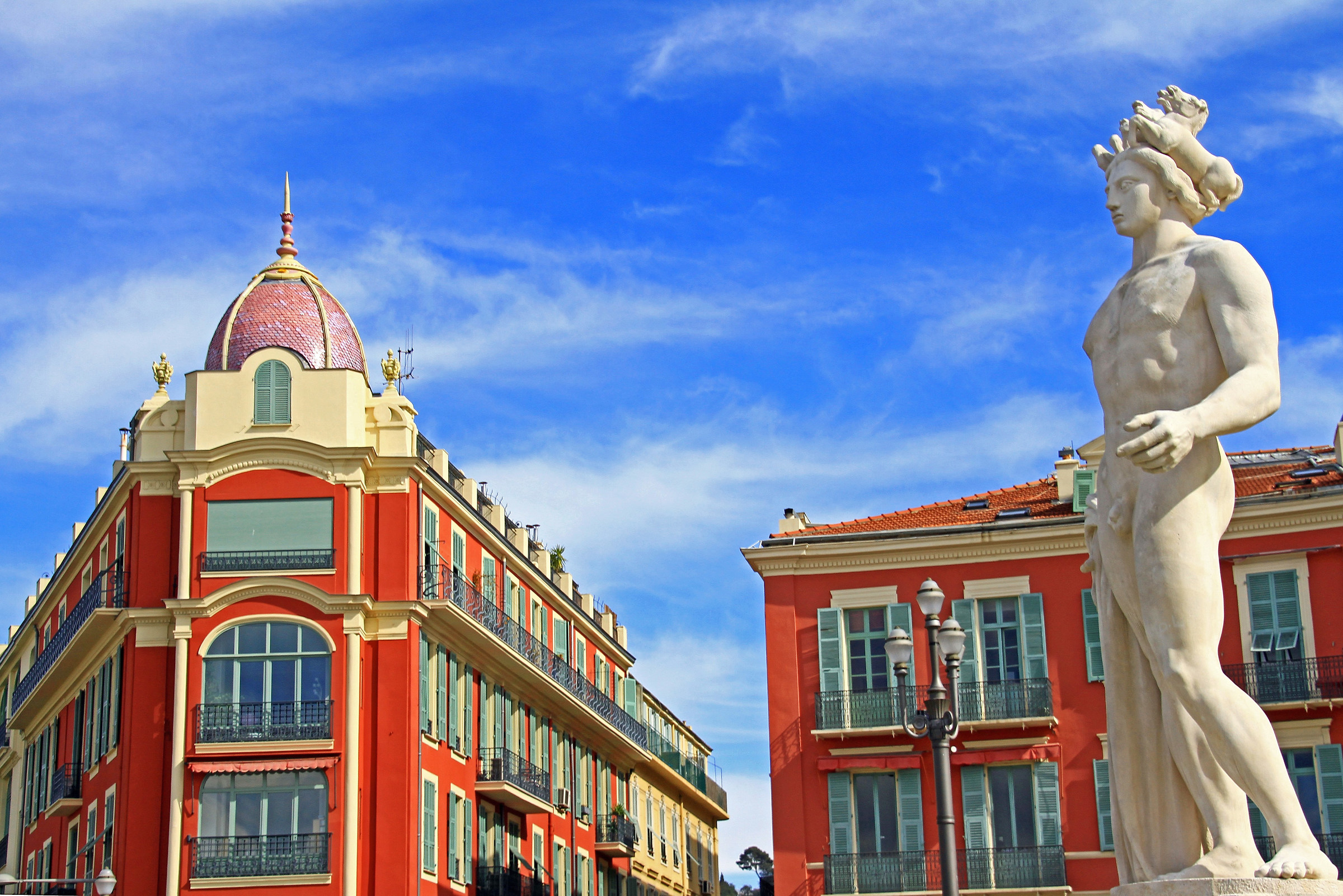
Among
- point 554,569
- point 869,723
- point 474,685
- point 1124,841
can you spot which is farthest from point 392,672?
point 1124,841

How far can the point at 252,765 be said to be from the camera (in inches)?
1469

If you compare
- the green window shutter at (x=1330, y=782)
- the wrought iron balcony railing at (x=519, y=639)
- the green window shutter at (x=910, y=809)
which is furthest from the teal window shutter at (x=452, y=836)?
the green window shutter at (x=1330, y=782)

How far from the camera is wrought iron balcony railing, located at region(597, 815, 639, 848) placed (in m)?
53.2

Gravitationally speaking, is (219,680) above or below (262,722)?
above

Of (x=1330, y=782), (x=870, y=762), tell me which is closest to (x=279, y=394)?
(x=870, y=762)

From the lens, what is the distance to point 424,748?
39.6 m

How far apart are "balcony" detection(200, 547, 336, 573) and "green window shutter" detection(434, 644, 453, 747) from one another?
3.92 metres

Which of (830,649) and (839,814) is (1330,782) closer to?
(839,814)

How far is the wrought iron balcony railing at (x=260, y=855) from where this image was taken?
36.7 meters

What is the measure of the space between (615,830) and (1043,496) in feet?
71.4

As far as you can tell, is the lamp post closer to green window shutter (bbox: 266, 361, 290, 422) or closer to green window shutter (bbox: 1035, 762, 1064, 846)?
green window shutter (bbox: 1035, 762, 1064, 846)

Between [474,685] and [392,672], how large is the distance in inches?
195

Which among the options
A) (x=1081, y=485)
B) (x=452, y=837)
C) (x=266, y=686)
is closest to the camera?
(x=1081, y=485)

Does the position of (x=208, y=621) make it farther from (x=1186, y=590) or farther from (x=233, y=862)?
(x=1186, y=590)
